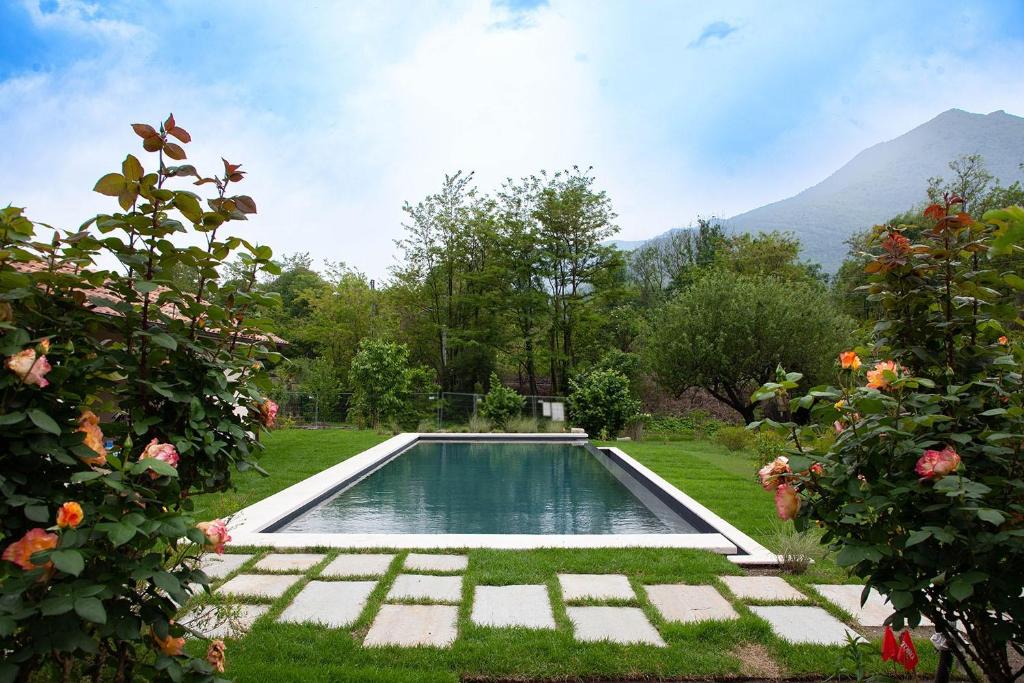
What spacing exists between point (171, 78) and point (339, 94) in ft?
11.7

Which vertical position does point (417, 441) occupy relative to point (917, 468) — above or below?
below

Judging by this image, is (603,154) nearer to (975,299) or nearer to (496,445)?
(496,445)

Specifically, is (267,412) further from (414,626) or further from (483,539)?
(483,539)

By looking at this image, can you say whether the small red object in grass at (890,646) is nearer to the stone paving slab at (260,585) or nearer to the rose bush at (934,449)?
the rose bush at (934,449)

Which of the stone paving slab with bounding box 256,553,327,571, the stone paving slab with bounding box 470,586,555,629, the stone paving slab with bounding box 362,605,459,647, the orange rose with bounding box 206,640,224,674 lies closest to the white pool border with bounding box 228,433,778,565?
the stone paving slab with bounding box 256,553,327,571

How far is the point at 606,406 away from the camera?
45.8 ft

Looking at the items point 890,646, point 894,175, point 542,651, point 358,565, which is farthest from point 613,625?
point 894,175

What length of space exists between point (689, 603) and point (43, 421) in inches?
118

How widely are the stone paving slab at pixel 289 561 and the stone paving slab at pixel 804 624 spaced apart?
2678 mm

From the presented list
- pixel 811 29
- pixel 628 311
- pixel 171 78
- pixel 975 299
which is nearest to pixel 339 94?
pixel 171 78

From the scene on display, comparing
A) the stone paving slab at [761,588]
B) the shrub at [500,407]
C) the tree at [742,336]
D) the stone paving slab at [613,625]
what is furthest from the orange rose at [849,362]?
the tree at [742,336]

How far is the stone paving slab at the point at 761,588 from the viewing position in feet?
10.8

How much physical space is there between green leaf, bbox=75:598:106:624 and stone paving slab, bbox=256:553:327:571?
2.82 metres

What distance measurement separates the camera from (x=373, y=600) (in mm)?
3160
